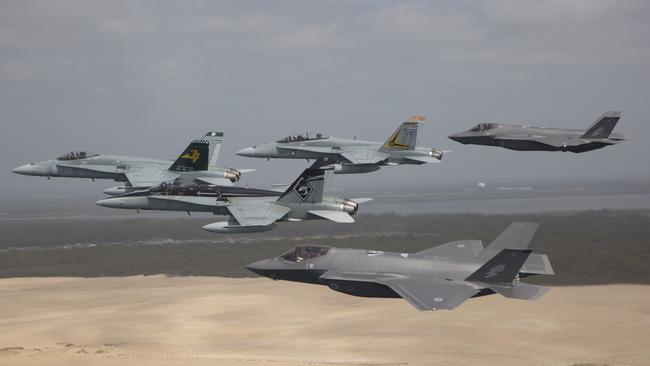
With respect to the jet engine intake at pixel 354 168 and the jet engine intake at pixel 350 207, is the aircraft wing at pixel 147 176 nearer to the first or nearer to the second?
the jet engine intake at pixel 354 168

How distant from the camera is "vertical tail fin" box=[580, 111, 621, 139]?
42.4 m

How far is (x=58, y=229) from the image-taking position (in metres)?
110

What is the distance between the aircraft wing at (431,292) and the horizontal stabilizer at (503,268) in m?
A: 1.02

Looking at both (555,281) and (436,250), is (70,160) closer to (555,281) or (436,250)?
(436,250)

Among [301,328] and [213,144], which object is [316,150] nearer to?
[213,144]

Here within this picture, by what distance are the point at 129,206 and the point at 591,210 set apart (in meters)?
81.1

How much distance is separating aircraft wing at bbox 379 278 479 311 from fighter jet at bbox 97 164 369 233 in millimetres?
5760

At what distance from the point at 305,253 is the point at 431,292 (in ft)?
28.9

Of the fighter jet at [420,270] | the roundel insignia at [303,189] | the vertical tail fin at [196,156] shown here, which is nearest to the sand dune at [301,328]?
the fighter jet at [420,270]

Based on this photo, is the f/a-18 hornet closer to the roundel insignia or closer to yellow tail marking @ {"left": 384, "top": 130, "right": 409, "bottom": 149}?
the roundel insignia

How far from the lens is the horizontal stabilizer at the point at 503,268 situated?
1558 inches

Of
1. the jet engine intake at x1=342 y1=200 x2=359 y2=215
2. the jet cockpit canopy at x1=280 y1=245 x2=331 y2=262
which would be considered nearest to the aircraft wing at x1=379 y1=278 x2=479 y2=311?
the jet cockpit canopy at x1=280 y1=245 x2=331 y2=262

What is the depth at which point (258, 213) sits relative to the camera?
48.4m

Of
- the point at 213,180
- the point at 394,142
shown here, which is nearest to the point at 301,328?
the point at 213,180
